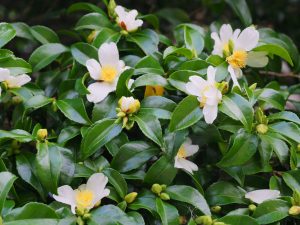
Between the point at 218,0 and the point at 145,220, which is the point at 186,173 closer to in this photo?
the point at 145,220

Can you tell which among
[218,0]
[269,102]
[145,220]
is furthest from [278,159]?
[218,0]

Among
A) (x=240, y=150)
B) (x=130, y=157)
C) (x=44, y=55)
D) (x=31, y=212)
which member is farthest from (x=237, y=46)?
(x=31, y=212)

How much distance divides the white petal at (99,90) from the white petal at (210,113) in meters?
0.23

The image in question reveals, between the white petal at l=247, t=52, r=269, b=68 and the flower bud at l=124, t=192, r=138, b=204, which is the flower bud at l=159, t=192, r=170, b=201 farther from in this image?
the white petal at l=247, t=52, r=269, b=68

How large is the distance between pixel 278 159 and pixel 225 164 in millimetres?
185

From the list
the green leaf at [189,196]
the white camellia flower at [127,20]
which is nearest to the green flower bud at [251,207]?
the green leaf at [189,196]

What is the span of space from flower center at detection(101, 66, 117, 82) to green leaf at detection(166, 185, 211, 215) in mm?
290

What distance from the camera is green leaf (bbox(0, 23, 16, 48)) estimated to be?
4.07 ft

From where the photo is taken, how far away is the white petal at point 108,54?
1.23 metres

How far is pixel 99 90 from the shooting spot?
1.21m

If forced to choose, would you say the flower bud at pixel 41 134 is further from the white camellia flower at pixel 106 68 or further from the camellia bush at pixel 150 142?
the white camellia flower at pixel 106 68

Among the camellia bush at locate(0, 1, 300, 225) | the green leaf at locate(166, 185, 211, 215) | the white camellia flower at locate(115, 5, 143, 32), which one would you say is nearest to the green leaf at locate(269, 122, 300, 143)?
the camellia bush at locate(0, 1, 300, 225)

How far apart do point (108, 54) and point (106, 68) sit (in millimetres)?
33

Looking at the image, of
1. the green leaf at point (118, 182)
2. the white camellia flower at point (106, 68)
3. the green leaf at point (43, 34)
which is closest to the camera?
the green leaf at point (118, 182)
